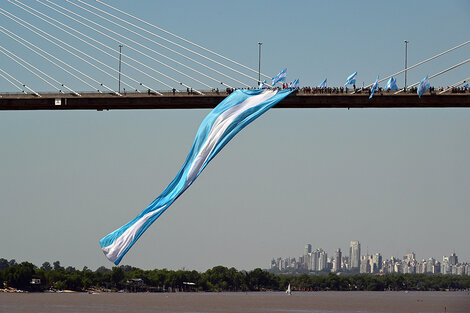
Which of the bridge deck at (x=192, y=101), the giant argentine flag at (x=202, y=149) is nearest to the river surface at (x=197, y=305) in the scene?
the bridge deck at (x=192, y=101)

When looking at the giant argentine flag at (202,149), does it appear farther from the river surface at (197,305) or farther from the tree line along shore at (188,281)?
the tree line along shore at (188,281)

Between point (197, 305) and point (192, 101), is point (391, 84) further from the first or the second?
point (197, 305)

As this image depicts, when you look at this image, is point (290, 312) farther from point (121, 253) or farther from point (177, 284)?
point (177, 284)

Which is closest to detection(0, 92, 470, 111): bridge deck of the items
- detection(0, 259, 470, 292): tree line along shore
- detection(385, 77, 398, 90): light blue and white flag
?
detection(385, 77, 398, 90): light blue and white flag

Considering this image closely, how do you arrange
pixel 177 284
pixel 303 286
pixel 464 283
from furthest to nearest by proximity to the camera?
pixel 464 283, pixel 303 286, pixel 177 284

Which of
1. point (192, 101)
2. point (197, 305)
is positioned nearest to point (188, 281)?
point (197, 305)

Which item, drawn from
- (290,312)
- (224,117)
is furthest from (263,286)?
(224,117)
